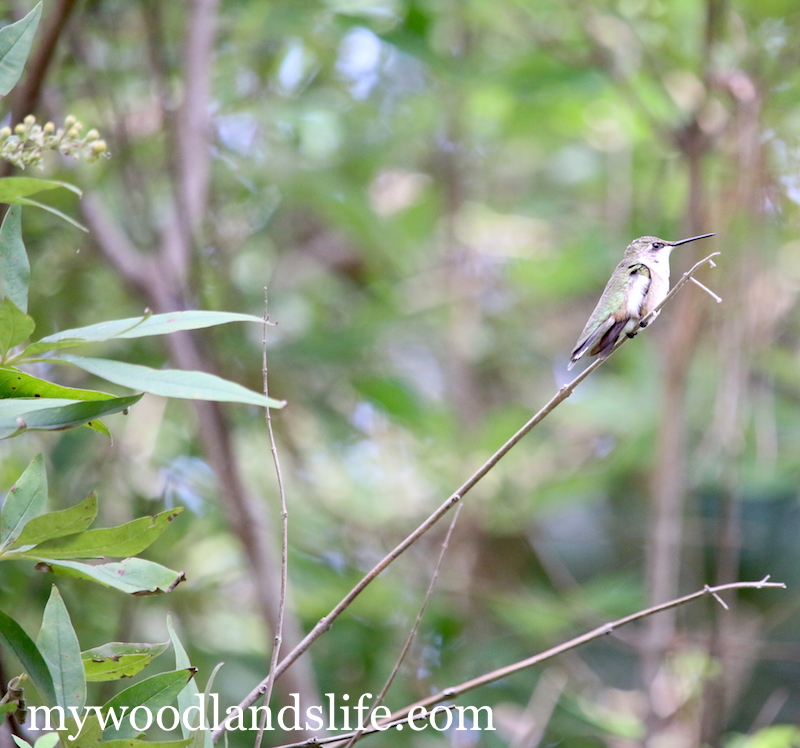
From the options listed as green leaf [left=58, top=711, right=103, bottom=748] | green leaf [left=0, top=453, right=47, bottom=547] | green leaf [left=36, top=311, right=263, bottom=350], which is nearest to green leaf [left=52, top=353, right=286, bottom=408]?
green leaf [left=36, top=311, right=263, bottom=350]

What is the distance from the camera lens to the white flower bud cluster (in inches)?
52.0

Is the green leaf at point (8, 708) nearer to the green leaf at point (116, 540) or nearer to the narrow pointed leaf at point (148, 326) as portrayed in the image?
the green leaf at point (116, 540)

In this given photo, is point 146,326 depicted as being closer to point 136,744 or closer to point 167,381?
point 167,381

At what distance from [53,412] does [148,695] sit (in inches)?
18.5

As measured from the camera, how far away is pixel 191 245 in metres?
3.94

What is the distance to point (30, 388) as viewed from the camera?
1312 mm

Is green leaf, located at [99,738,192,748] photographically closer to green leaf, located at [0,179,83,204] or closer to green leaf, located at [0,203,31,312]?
green leaf, located at [0,203,31,312]

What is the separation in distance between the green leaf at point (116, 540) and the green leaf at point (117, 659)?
16 cm

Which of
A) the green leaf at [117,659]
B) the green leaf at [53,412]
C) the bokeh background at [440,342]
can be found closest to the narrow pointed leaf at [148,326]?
the green leaf at [53,412]

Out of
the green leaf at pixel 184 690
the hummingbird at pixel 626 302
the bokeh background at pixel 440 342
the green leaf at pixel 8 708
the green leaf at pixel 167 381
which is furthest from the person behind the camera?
the bokeh background at pixel 440 342

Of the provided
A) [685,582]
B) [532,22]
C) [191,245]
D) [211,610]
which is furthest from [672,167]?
[211,610]

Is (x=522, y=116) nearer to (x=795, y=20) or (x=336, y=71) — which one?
(x=336, y=71)

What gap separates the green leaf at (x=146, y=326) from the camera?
1.29 metres

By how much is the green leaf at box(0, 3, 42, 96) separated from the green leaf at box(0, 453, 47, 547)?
0.58 m
